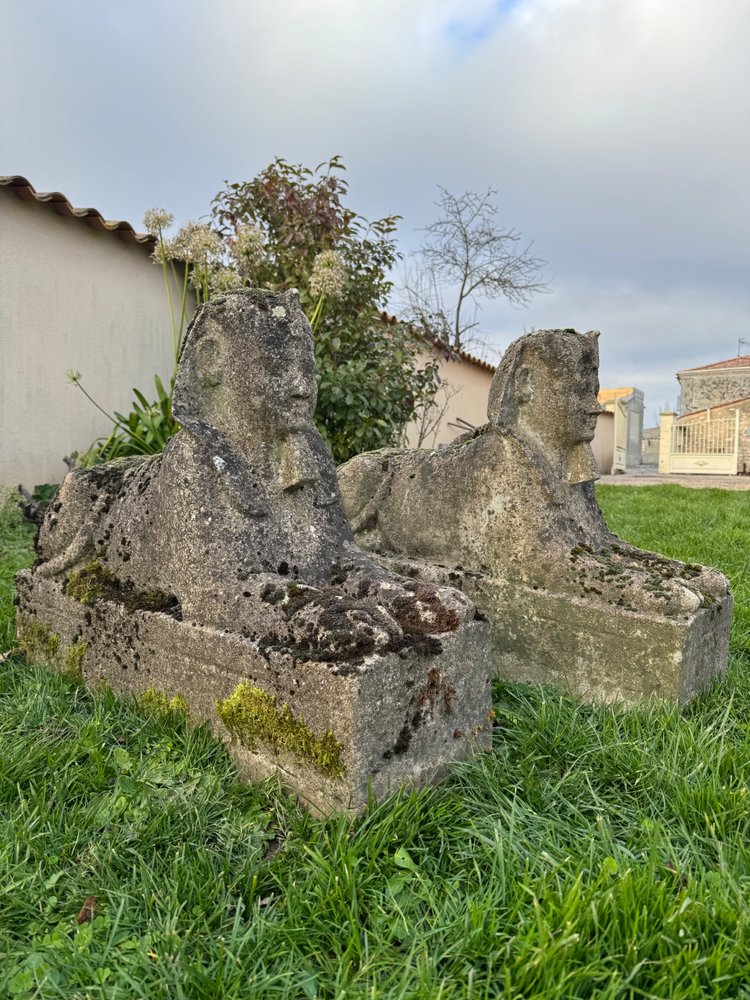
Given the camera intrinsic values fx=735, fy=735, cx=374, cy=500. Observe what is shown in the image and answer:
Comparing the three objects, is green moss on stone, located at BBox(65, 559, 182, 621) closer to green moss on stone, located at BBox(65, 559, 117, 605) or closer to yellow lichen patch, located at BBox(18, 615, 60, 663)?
green moss on stone, located at BBox(65, 559, 117, 605)

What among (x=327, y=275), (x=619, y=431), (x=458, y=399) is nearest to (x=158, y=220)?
(x=327, y=275)

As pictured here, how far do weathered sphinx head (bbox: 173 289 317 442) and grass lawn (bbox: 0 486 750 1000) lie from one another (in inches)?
41.7

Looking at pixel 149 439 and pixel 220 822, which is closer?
pixel 220 822

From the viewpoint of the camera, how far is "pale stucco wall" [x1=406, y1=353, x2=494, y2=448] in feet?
40.0

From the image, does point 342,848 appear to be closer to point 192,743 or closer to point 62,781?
point 192,743

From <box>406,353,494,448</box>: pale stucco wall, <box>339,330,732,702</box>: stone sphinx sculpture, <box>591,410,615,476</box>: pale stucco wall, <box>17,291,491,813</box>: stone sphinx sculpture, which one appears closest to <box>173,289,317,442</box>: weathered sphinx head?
<box>17,291,491,813</box>: stone sphinx sculpture

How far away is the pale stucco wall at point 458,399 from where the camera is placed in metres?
12.2

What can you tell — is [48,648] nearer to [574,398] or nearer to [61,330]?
[574,398]

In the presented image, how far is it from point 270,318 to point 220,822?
5.26ft

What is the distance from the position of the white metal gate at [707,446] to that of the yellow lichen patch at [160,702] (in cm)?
2045

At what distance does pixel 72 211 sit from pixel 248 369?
5420 millimetres

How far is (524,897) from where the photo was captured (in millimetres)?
1644

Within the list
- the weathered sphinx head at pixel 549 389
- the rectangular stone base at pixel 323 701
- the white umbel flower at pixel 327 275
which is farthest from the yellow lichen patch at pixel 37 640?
the white umbel flower at pixel 327 275

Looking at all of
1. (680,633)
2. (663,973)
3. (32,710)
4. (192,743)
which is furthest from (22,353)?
(663,973)
